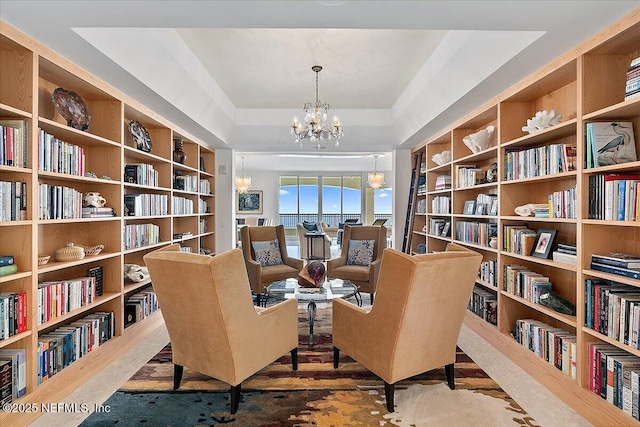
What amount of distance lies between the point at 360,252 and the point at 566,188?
2622 mm

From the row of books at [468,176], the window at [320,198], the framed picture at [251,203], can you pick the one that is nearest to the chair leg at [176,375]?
the row of books at [468,176]

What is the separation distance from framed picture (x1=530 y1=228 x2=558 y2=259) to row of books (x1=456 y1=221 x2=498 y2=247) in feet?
1.95

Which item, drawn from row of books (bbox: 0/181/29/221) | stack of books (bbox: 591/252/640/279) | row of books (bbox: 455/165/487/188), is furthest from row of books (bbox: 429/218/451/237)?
row of books (bbox: 0/181/29/221)

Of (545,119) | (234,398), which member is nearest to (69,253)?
(234,398)

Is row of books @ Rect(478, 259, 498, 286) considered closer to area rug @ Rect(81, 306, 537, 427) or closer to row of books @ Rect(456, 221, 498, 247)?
row of books @ Rect(456, 221, 498, 247)

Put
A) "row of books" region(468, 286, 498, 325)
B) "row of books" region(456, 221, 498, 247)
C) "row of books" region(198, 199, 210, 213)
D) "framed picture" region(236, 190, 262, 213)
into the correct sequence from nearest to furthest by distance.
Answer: "row of books" region(468, 286, 498, 325), "row of books" region(456, 221, 498, 247), "row of books" region(198, 199, 210, 213), "framed picture" region(236, 190, 262, 213)

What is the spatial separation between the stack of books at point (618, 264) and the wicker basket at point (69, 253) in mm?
3683

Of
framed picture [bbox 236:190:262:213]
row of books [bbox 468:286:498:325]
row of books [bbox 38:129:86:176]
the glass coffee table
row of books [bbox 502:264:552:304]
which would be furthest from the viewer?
framed picture [bbox 236:190:262:213]

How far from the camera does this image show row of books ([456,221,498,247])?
11.9 ft

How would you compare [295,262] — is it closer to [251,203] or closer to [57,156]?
[57,156]

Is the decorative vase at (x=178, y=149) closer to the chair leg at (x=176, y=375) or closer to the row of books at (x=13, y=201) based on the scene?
the row of books at (x=13, y=201)

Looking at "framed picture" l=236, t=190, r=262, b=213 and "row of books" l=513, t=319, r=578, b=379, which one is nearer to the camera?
"row of books" l=513, t=319, r=578, b=379

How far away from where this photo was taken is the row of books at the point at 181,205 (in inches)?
180

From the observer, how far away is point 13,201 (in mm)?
2117
